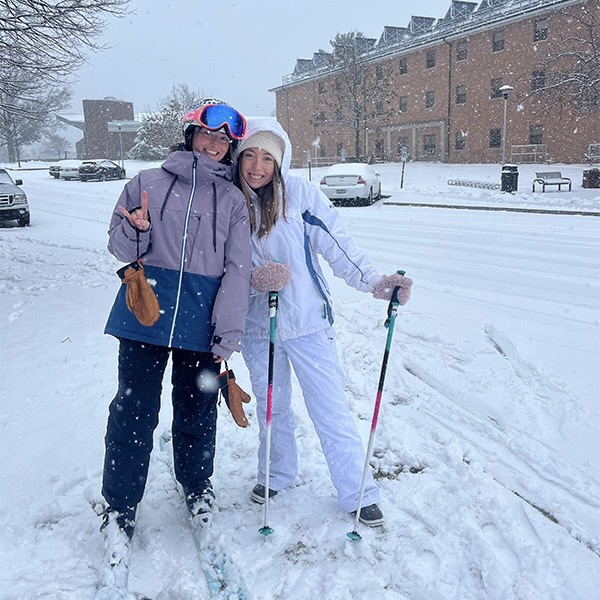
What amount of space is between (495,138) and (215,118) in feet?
116

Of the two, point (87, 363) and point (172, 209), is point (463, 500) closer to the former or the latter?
point (172, 209)

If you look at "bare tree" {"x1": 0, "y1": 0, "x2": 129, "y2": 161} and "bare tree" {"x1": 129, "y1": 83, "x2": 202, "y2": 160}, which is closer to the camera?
"bare tree" {"x1": 0, "y1": 0, "x2": 129, "y2": 161}

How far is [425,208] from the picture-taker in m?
16.9

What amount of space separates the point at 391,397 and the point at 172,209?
8.47 ft

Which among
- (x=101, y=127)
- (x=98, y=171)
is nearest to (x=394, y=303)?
(x=98, y=171)

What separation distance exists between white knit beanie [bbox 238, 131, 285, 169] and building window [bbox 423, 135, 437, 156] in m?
38.0

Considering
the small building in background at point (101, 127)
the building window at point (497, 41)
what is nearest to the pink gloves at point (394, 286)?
the building window at point (497, 41)

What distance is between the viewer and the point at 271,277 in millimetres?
2600

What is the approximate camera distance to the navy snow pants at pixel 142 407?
8.09ft

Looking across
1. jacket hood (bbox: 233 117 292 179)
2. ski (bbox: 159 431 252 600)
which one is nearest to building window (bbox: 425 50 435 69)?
Answer: jacket hood (bbox: 233 117 292 179)

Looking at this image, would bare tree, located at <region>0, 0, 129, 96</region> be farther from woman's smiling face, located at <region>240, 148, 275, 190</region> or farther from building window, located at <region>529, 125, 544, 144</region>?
building window, located at <region>529, 125, 544, 144</region>

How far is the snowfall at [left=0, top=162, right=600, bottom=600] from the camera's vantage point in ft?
8.05

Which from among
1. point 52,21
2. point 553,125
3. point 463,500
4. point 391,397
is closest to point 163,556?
point 463,500

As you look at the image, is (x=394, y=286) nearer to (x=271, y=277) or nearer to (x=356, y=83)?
(x=271, y=277)
